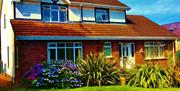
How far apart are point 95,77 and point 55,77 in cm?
276

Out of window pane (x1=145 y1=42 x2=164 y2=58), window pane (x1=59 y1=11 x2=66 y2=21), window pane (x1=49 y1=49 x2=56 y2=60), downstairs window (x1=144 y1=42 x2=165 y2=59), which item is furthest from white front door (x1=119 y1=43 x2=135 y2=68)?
window pane (x1=49 y1=49 x2=56 y2=60)

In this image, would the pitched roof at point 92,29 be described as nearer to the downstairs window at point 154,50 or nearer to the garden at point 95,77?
the downstairs window at point 154,50

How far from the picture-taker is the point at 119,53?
30031 millimetres

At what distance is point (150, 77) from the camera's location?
2098 cm

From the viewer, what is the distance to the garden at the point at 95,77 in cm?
2067

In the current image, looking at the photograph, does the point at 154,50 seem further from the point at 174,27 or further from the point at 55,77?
the point at 174,27

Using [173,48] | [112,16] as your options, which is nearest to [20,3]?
[112,16]

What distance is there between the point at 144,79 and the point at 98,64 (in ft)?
10.9

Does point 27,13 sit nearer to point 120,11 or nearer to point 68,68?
point 68,68

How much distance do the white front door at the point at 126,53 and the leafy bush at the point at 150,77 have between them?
8275 mm

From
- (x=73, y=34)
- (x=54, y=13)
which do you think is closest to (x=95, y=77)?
(x=73, y=34)

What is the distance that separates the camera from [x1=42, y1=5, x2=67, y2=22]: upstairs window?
1080 inches

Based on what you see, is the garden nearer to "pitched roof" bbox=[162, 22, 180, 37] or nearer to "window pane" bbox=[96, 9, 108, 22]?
"window pane" bbox=[96, 9, 108, 22]

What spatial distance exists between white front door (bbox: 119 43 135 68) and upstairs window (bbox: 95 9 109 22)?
3.09 metres
